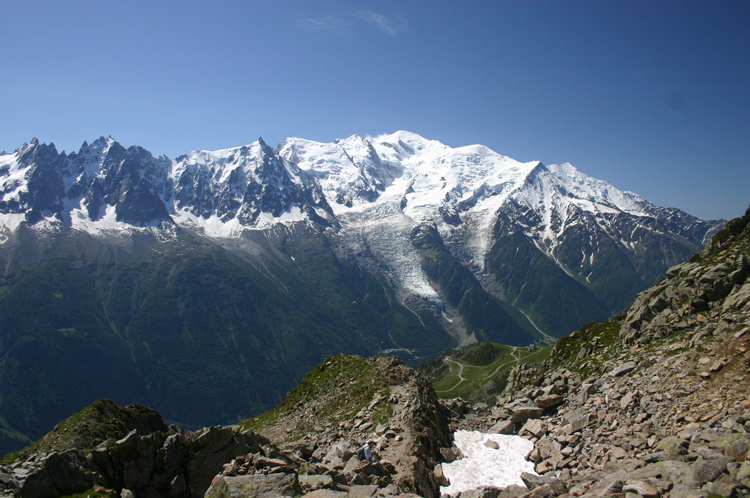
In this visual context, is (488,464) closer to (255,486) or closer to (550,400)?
(550,400)

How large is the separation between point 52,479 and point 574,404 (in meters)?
39.1

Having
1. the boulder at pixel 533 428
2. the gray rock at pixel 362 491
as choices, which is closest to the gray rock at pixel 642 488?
the gray rock at pixel 362 491

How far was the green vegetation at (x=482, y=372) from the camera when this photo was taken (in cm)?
15000

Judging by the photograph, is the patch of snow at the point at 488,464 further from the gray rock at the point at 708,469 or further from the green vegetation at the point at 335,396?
the gray rock at the point at 708,469

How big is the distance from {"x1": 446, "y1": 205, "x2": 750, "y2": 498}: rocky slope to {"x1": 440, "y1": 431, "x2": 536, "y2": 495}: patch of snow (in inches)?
63.1

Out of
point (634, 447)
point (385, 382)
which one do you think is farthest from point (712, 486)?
point (385, 382)

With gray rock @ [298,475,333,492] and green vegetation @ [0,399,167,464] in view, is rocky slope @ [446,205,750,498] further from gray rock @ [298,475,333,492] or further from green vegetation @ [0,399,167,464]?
green vegetation @ [0,399,167,464]

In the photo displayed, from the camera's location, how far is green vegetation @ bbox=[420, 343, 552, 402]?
150000 mm

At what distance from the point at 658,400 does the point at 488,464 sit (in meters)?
13.6

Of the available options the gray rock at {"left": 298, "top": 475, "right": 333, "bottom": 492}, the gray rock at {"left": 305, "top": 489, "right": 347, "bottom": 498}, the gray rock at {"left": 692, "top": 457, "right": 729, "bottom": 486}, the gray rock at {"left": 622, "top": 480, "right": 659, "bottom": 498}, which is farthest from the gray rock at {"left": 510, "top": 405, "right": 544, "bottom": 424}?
the gray rock at {"left": 305, "top": 489, "right": 347, "bottom": 498}

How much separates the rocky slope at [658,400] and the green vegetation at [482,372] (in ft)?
292

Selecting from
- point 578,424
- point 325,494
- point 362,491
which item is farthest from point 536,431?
point 325,494

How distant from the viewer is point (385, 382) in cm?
4888

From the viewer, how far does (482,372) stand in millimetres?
171625
